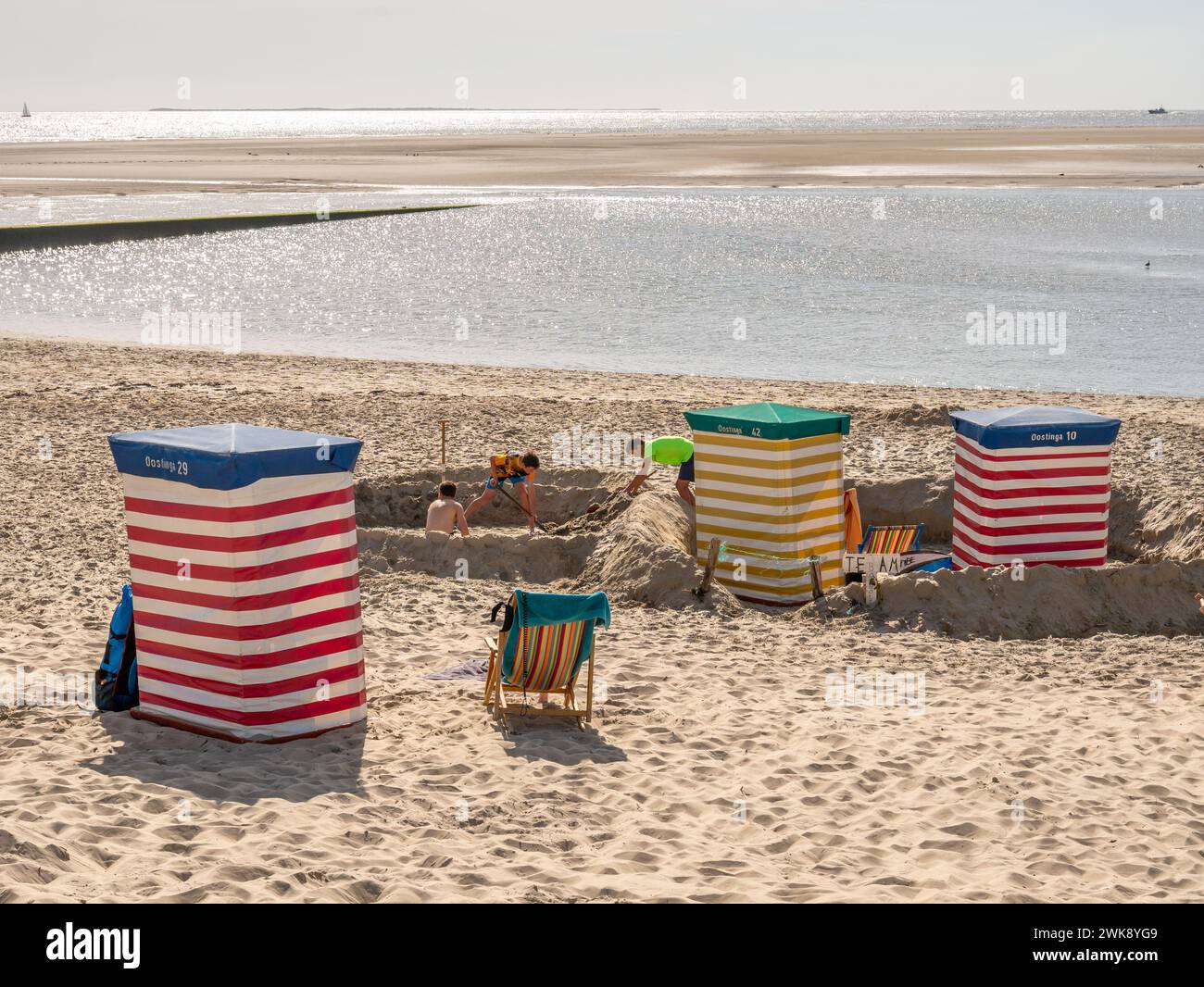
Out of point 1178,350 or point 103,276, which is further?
point 103,276

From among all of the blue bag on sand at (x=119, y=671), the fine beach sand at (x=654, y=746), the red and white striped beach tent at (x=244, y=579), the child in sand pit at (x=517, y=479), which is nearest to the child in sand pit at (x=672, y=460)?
the fine beach sand at (x=654, y=746)

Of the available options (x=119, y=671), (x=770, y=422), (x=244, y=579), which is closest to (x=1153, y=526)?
(x=770, y=422)

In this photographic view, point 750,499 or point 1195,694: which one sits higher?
point 750,499

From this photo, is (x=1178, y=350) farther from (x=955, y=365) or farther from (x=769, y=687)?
(x=769, y=687)

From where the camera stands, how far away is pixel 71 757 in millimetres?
6762

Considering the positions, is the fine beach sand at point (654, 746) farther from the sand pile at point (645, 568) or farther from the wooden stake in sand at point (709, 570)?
the wooden stake in sand at point (709, 570)

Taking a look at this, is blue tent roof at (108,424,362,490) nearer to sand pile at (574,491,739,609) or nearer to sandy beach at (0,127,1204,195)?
sand pile at (574,491,739,609)

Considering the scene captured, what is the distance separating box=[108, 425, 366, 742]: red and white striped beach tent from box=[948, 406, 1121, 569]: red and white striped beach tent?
218 inches

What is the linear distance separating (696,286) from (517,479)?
26977 mm

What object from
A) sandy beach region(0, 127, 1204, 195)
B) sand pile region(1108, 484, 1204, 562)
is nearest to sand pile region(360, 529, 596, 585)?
sand pile region(1108, 484, 1204, 562)

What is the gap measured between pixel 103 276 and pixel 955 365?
25.1 meters

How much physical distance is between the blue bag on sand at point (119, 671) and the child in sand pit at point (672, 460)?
551 cm
